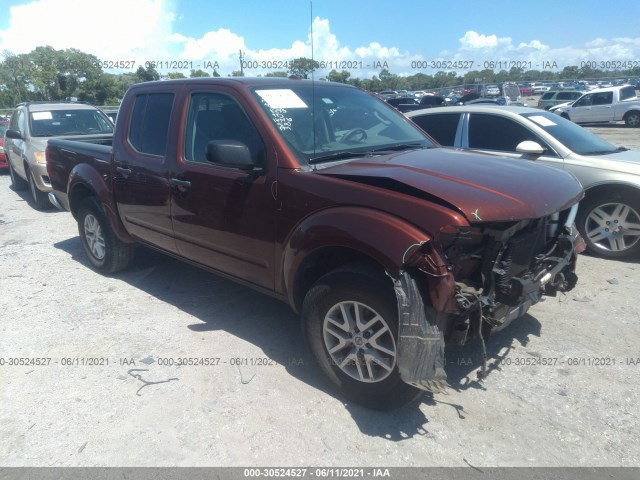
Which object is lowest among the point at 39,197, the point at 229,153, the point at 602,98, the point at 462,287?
the point at 39,197

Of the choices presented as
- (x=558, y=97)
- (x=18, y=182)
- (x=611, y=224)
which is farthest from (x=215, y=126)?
(x=558, y=97)

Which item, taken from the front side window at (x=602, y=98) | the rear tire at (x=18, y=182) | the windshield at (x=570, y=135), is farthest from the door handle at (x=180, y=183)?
the front side window at (x=602, y=98)

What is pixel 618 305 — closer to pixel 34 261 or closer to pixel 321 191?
pixel 321 191

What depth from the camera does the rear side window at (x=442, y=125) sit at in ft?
21.7

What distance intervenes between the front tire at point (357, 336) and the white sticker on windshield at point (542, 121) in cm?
429

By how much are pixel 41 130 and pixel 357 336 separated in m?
8.96

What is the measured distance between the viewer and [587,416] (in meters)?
3.00

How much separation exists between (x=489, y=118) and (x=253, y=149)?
3.89 m

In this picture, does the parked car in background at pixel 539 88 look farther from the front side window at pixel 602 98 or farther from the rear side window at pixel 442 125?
the rear side window at pixel 442 125

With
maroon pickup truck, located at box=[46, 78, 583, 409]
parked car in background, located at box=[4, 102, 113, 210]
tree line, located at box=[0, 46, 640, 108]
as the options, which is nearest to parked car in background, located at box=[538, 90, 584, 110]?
tree line, located at box=[0, 46, 640, 108]

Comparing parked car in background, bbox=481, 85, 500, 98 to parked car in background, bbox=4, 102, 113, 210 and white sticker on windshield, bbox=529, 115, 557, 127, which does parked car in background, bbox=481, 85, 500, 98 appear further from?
parked car in background, bbox=4, 102, 113, 210

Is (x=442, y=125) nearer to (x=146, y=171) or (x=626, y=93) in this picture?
(x=146, y=171)

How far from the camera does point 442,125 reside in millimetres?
6762

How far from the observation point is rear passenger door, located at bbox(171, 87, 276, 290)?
11.5 ft
